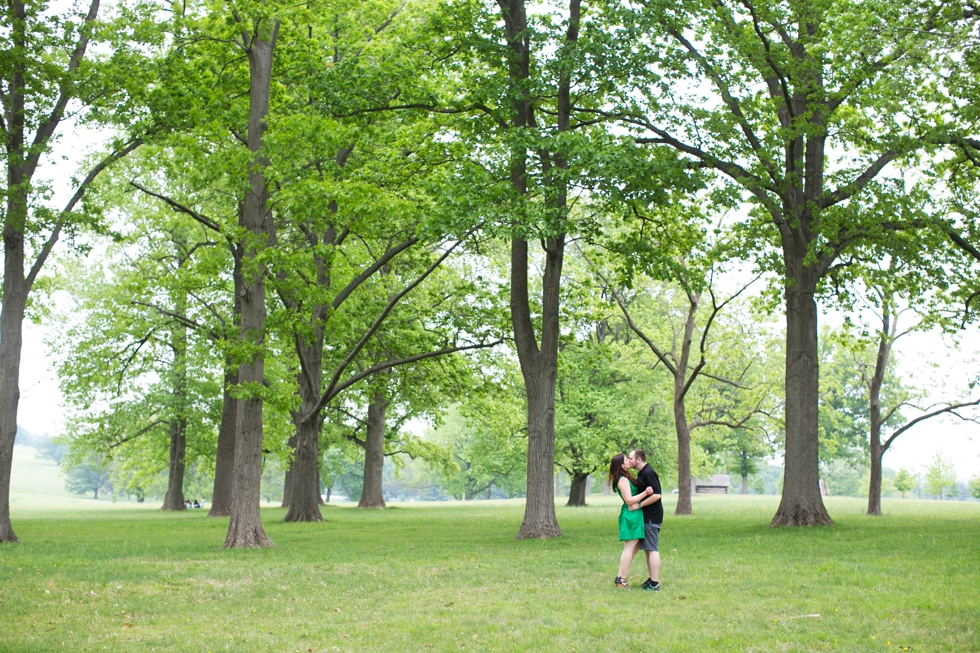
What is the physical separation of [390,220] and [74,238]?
789 cm

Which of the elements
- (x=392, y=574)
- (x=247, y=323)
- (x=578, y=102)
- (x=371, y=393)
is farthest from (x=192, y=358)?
(x=392, y=574)

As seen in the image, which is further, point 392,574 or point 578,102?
point 578,102

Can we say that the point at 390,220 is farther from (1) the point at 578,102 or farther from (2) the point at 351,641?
(2) the point at 351,641

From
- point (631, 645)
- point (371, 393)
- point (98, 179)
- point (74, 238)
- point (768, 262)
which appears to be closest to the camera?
point (631, 645)

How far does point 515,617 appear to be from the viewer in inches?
369

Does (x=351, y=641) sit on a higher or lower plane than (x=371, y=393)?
lower

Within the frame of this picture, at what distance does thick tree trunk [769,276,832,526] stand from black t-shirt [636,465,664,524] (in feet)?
33.6

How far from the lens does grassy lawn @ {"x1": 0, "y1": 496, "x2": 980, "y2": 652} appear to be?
8.22 metres

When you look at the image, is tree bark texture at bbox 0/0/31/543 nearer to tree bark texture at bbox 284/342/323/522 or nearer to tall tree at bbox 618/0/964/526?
tree bark texture at bbox 284/342/323/522

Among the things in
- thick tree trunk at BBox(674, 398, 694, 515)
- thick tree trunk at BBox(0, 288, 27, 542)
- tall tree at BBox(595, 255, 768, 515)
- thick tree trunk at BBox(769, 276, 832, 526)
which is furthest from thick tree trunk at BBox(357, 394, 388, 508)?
thick tree trunk at BBox(769, 276, 832, 526)

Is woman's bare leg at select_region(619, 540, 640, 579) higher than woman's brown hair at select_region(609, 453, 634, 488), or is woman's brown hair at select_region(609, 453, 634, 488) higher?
woman's brown hair at select_region(609, 453, 634, 488)

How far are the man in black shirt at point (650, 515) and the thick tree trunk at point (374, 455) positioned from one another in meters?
30.3

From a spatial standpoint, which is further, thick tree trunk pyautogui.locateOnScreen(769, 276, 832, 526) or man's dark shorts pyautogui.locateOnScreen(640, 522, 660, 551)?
thick tree trunk pyautogui.locateOnScreen(769, 276, 832, 526)

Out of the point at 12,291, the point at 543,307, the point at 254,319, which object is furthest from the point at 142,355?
the point at 543,307
